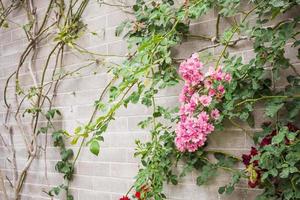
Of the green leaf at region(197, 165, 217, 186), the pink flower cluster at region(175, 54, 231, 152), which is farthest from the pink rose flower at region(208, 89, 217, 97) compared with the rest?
the green leaf at region(197, 165, 217, 186)

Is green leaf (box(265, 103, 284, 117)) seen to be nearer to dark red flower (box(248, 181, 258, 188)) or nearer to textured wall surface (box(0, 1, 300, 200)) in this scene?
textured wall surface (box(0, 1, 300, 200))

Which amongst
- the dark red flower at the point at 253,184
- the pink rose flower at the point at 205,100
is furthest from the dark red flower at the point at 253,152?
the pink rose flower at the point at 205,100

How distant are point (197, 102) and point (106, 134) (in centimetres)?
78

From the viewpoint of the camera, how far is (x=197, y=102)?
5.04 feet

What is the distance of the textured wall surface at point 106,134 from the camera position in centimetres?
170

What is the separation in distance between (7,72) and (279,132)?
6.87ft

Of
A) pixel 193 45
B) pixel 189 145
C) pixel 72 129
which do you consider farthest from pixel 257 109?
pixel 72 129

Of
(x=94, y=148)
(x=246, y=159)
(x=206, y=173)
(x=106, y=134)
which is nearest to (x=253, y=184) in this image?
(x=246, y=159)

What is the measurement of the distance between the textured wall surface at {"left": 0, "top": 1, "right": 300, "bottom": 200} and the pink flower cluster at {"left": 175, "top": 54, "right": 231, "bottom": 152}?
0.18 meters

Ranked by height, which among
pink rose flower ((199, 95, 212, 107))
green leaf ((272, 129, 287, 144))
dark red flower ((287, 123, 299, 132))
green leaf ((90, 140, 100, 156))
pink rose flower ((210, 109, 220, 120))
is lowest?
green leaf ((90, 140, 100, 156))

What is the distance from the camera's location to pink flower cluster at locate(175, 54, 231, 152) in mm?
1524

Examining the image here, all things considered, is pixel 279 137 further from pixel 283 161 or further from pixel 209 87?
pixel 209 87

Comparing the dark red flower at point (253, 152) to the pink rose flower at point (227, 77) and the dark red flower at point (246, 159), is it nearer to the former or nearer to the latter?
the dark red flower at point (246, 159)

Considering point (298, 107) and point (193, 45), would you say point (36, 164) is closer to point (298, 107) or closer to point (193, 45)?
point (193, 45)
